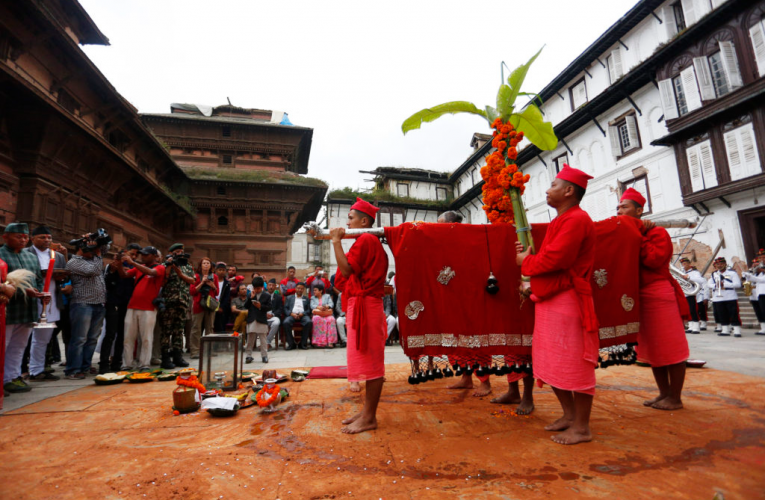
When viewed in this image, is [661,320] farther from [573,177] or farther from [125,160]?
[125,160]

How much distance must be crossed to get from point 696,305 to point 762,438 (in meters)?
9.73

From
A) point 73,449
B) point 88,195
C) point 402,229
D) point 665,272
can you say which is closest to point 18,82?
point 88,195

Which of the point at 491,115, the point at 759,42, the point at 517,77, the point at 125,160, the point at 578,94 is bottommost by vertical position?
the point at 491,115

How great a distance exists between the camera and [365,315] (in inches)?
114

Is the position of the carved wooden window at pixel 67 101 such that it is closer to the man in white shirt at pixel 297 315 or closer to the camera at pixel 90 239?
the camera at pixel 90 239

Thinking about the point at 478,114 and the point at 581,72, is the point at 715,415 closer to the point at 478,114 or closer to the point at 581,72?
the point at 478,114

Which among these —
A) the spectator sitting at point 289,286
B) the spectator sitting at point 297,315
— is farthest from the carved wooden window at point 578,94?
the spectator sitting at point 297,315

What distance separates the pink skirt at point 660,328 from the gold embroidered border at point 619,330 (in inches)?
5.9

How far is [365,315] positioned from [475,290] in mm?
939

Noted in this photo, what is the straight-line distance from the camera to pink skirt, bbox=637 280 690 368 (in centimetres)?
304

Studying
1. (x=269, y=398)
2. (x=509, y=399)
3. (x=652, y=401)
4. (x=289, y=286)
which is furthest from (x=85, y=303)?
(x=652, y=401)

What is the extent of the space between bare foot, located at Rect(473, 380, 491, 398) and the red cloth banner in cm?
105

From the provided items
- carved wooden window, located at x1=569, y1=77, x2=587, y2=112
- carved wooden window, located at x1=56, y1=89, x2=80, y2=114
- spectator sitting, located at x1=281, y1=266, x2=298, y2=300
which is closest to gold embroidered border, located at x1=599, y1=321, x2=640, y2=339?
spectator sitting, located at x1=281, y1=266, x2=298, y2=300

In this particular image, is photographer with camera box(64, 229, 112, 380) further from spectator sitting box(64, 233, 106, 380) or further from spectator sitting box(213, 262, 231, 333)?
spectator sitting box(213, 262, 231, 333)
